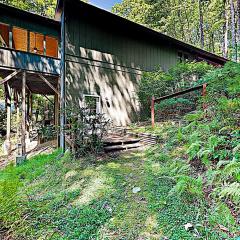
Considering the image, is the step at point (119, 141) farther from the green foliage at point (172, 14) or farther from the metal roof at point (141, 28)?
the green foliage at point (172, 14)

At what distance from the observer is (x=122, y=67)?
1112 centimetres

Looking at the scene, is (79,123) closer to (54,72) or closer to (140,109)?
(54,72)

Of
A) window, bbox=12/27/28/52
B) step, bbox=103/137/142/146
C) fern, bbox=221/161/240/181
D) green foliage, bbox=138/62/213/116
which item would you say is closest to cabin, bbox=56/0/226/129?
green foliage, bbox=138/62/213/116

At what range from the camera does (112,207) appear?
3.27 meters

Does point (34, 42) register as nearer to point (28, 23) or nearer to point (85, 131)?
point (28, 23)

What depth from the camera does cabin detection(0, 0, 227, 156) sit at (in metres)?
8.40

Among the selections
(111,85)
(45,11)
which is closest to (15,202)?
(111,85)

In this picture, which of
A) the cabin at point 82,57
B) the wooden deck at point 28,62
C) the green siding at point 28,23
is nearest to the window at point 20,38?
the cabin at point 82,57

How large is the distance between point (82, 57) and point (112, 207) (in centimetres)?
785

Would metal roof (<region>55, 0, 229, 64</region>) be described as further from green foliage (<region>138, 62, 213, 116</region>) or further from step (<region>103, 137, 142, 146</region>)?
step (<region>103, 137, 142, 146</region>)

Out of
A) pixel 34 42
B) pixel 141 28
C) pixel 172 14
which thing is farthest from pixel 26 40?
pixel 172 14

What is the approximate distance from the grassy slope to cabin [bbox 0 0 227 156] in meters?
3.76

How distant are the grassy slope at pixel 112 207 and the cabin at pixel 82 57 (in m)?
3.76

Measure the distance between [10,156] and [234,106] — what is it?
9758mm
